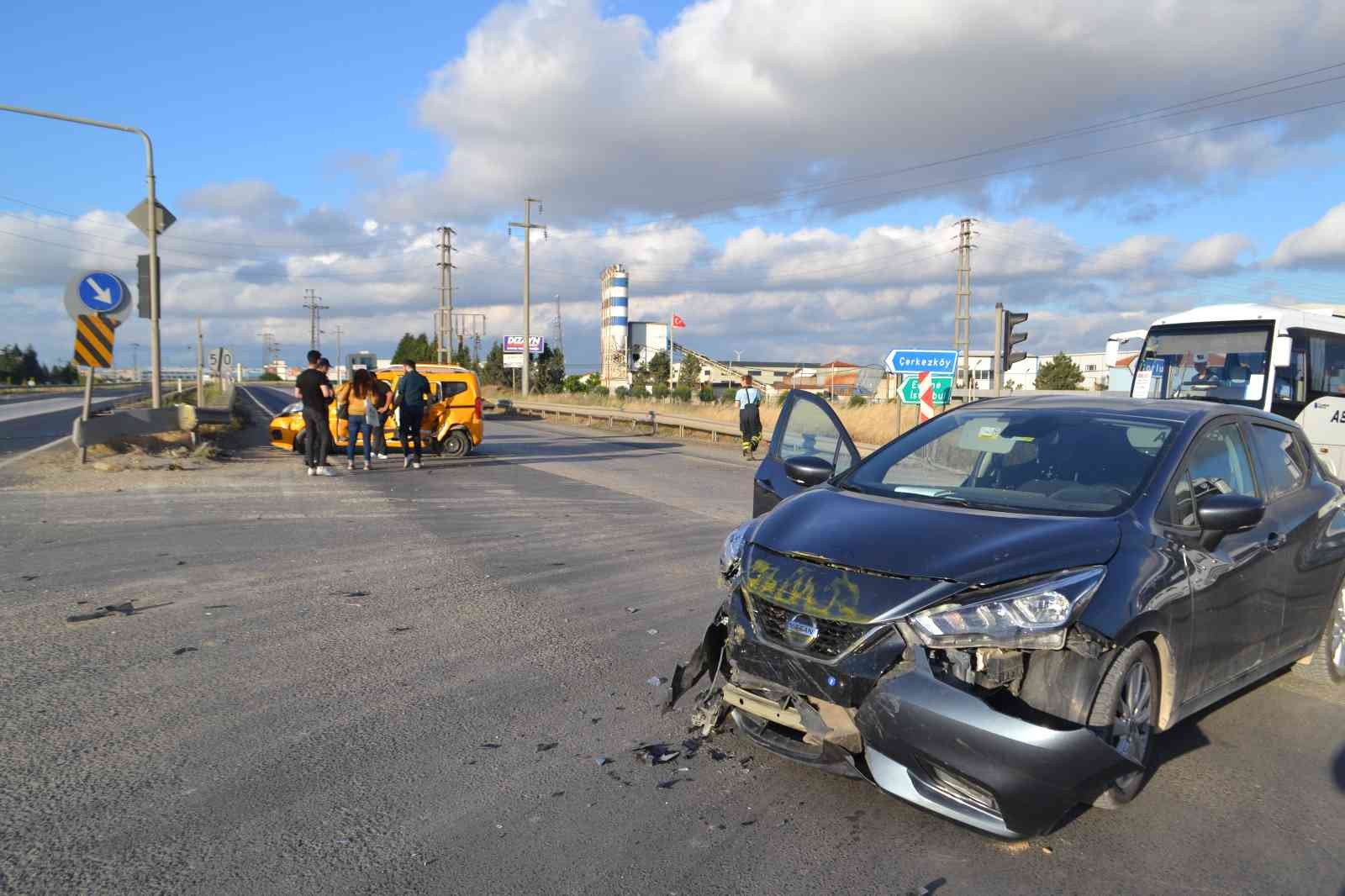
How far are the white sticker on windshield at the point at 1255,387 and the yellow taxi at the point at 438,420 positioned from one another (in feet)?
43.5

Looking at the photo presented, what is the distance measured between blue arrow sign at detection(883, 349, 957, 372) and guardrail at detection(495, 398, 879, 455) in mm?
2559

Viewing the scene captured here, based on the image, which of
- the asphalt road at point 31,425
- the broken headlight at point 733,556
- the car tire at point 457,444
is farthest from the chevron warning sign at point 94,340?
the broken headlight at point 733,556

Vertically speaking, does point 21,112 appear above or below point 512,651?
above

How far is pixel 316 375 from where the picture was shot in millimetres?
14359

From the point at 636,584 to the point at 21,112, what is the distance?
16949mm

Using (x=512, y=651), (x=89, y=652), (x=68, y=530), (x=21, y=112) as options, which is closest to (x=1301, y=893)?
(x=512, y=651)

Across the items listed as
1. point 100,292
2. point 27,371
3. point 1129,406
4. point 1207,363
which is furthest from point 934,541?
point 27,371

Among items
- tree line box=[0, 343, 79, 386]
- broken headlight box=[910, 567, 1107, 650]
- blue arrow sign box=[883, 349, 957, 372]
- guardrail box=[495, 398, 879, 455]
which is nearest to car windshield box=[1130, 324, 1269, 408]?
blue arrow sign box=[883, 349, 957, 372]

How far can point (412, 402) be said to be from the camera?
16188mm

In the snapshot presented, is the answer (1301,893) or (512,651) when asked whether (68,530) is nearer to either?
(512,651)

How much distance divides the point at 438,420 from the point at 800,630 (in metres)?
15.3

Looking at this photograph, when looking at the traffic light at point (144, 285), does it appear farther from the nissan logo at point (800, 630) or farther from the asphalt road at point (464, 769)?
the nissan logo at point (800, 630)

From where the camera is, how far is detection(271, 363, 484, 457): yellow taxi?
1778 cm

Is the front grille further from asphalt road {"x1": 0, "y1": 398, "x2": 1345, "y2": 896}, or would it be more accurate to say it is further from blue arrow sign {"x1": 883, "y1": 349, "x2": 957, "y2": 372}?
blue arrow sign {"x1": 883, "y1": 349, "x2": 957, "y2": 372}
